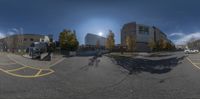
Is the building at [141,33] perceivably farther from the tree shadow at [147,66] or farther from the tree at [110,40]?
the tree shadow at [147,66]

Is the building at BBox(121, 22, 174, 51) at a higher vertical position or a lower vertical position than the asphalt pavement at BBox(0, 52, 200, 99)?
higher

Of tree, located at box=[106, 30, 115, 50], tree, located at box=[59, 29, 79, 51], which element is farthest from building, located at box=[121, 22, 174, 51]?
tree, located at box=[59, 29, 79, 51]

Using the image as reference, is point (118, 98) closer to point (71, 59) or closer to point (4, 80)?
point (4, 80)

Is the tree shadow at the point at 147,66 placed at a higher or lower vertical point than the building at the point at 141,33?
lower

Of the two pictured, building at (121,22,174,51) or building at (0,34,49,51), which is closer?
building at (0,34,49,51)

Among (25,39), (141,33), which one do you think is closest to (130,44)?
(141,33)

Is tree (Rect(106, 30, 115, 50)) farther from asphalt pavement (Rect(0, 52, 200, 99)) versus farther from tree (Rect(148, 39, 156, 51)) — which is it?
asphalt pavement (Rect(0, 52, 200, 99))

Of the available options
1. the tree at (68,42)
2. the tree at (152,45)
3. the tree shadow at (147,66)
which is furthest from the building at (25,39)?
the tree at (152,45)

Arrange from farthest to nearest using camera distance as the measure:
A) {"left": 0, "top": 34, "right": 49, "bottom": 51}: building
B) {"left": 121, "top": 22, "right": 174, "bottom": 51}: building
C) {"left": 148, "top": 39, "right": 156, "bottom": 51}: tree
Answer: {"left": 148, "top": 39, "right": 156, "bottom": 51}: tree
{"left": 121, "top": 22, "right": 174, "bottom": 51}: building
{"left": 0, "top": 34, "right": 49, "bottom": 51}: building

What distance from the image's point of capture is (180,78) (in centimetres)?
714

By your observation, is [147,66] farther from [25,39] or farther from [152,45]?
[152,45]

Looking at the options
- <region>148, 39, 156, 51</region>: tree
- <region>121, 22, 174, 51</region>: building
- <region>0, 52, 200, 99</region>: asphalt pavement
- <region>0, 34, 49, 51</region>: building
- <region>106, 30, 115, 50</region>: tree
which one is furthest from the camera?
<region>148, 39, 156, 51</region>: tree

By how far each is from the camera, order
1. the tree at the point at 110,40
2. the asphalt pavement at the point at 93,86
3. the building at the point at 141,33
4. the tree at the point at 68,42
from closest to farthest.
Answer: the asphalt pavement at the point at 93,86 → the tree at the point at 68,42 → the building at the point at 141,33 → the tree at the point at 110,40

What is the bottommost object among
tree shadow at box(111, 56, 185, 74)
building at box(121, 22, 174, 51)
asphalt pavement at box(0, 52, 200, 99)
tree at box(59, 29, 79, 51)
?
asphalt pavement at box(0, 52, 200, 99)
